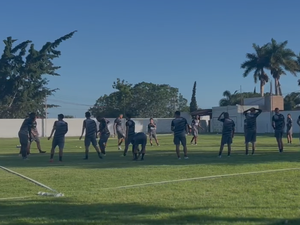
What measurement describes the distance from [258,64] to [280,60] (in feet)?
11.0

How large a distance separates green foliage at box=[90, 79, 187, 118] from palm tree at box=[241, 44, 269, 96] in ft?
51.3

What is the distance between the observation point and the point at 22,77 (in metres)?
68.8

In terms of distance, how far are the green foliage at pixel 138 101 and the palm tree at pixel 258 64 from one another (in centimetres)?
1564

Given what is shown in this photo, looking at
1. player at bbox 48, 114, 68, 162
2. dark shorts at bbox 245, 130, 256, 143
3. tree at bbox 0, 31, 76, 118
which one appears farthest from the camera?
tree at bbox 0, 31, 76, 118

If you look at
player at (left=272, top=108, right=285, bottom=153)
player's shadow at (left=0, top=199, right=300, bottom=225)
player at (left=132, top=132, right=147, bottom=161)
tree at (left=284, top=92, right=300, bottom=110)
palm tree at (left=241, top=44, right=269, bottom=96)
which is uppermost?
palm tree at (left=241, top=44, right=269, bottom=96)

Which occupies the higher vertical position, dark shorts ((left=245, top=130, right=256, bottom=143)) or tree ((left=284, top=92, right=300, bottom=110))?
tree ((left=284, top=92, right=300, bottom=110))

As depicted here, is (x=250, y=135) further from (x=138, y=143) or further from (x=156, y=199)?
(x=156, y=199)

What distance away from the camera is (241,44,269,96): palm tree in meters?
74.6

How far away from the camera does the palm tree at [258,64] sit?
74.6m

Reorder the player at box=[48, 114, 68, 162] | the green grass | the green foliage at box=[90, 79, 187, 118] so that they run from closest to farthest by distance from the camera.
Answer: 1. the green grass
2. the player at box=[48, 114, 68, 162]
3. the green foliage at box=[90, 79, 187, 118]

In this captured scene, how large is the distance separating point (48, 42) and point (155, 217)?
214ft

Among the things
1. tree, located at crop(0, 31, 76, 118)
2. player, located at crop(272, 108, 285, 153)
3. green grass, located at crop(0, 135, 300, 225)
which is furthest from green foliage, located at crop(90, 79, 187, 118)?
green grass, located at crop(0, 135, 300, 225)

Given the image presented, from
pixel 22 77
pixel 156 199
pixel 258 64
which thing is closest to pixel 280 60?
pixel 258 64

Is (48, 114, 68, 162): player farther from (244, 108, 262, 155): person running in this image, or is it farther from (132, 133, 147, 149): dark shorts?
(244, 108, 262, 155): person running
